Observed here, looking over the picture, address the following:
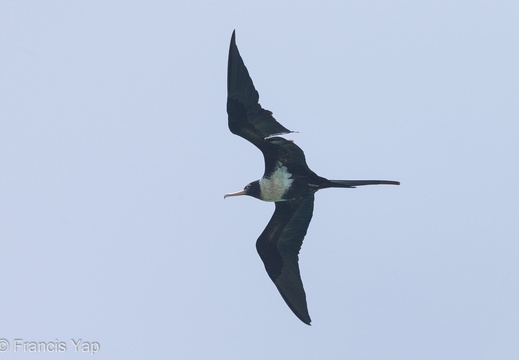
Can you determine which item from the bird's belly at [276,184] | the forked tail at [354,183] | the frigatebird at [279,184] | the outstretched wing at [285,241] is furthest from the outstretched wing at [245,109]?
the outstretched wing at [285,241]

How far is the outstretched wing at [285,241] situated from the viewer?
13078 millimetres

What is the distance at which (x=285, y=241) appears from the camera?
13.3 m

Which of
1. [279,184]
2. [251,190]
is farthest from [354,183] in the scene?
[251,190]

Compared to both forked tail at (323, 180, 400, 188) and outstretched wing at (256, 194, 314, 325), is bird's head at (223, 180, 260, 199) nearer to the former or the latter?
outstretched wing at (256, 194, 314, 325)

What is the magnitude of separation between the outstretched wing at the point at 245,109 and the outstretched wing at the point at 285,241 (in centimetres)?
137

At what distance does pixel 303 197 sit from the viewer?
12906 millimetres

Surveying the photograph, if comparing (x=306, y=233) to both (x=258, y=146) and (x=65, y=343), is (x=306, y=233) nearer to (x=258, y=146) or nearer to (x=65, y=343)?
(x=258, y=146)

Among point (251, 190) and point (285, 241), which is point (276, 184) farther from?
point (285, 241)

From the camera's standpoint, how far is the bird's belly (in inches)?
491

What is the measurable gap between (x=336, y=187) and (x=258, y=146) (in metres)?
1.20

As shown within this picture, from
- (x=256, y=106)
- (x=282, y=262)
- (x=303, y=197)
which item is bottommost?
(x=282, y=262)

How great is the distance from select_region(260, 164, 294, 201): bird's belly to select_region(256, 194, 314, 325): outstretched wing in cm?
44

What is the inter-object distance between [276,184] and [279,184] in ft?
0.14

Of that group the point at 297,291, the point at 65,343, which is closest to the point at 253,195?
the point at 297,291
